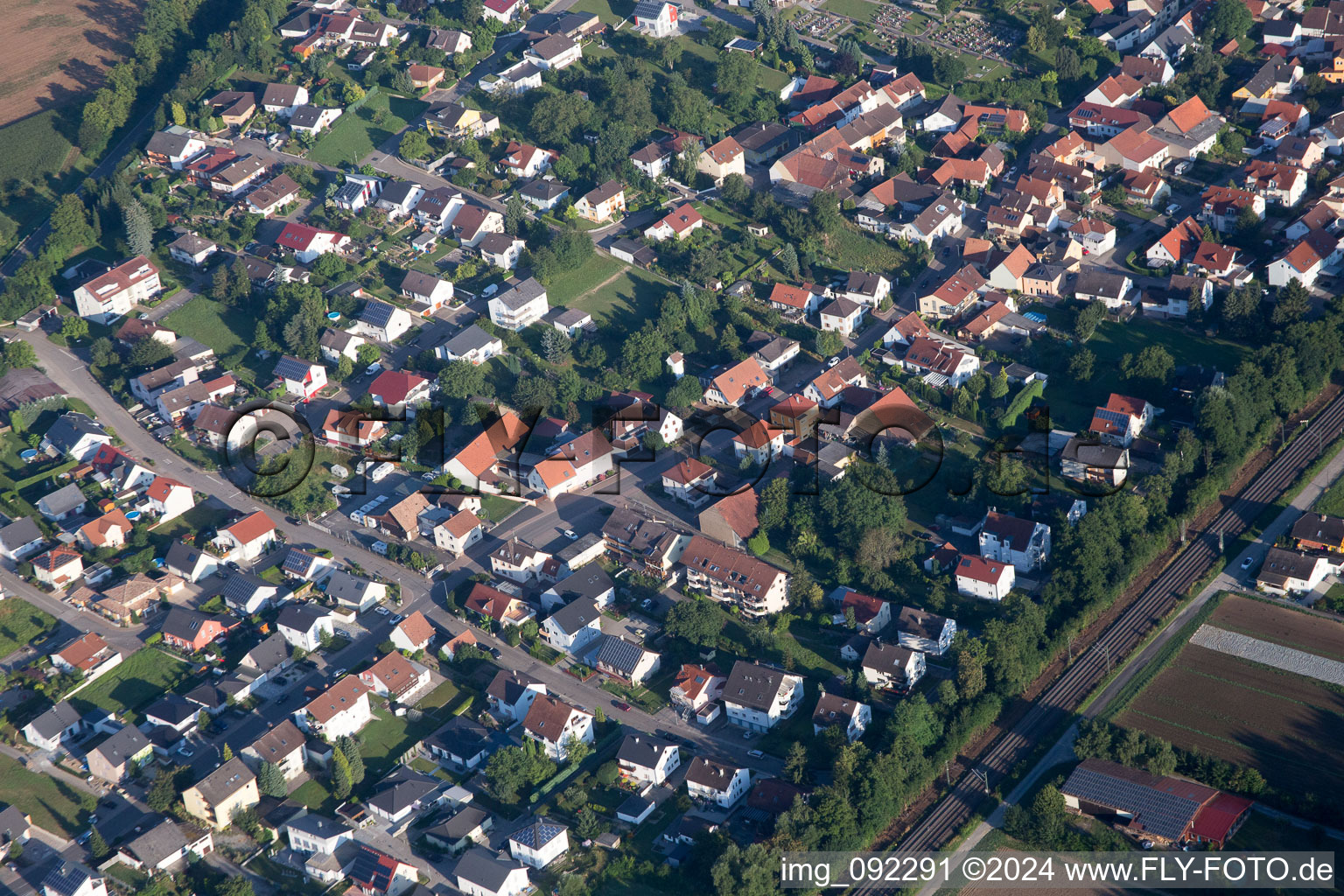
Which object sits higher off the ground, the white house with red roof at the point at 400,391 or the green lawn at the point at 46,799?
the white house with red roof at the point at 400,391

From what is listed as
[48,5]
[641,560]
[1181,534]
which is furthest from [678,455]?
[48,5]

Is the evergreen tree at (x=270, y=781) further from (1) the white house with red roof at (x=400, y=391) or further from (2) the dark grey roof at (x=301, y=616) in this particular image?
(1) the white house with red roof at (x=400, y=391)

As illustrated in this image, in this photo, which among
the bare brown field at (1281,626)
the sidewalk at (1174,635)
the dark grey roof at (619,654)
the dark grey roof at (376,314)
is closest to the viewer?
the sidewalk at (1174,635)

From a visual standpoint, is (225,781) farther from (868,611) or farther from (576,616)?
(868,611)

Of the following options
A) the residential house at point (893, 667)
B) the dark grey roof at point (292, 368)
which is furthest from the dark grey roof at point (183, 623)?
the residential house at point (893, 667)

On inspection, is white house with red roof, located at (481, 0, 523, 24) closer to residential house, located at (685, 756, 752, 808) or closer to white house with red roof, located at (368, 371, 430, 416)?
white house with red roof, located at (368, 371, 430, 416)

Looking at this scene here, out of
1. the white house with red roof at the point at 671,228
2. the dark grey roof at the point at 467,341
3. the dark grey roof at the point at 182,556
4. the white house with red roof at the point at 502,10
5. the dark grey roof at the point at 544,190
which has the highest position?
the white house with red roof at the point at 502,10

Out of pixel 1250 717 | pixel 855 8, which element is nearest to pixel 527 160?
pixel 855 8
